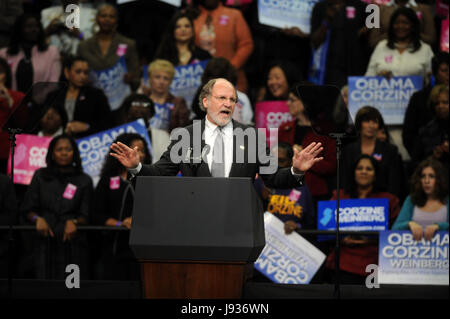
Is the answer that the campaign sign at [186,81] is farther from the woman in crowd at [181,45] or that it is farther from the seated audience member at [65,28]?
the seated audience member at [65,28]

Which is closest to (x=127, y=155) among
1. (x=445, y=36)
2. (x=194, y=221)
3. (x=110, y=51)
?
(x=194, y=221)

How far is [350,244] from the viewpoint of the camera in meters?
6.23

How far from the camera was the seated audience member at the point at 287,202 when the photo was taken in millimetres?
6398

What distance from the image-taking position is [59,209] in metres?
6.58

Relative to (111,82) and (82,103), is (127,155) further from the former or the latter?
(111,82)

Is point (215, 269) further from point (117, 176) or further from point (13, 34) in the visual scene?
point (13, 34)

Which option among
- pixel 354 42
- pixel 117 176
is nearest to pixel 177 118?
pixel 117 176

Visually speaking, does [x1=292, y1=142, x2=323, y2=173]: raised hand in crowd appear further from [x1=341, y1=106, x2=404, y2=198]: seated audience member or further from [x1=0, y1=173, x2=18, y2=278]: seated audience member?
[x1=0, y1=173, x2=18, y2=278]: seated audience member

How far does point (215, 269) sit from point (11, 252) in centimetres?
163

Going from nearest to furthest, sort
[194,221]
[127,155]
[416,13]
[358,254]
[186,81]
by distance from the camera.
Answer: [194,221] → [127,155] → [358,254] → [186,81] → [416,13]

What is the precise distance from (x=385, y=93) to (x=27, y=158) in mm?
3266

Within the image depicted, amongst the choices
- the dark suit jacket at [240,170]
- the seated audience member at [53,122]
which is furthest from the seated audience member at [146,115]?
the dark suit jacket at [240,170]

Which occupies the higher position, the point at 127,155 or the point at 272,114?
the point at 272,114
